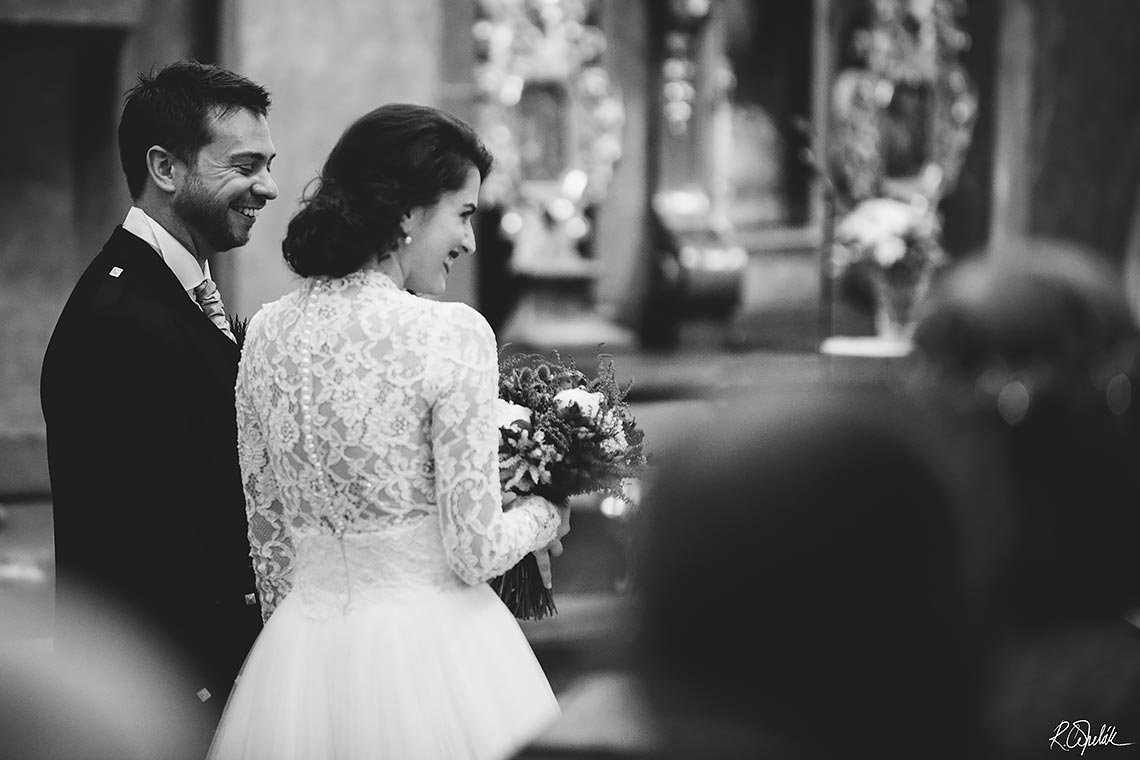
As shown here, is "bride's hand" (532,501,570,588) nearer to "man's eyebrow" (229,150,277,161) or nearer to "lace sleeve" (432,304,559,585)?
"lace sleeve" (432,304,559,585)

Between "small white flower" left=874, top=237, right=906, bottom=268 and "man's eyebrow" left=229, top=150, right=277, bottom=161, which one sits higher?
"man's eyebrow" left=229, top=150, right=277, bottom=161

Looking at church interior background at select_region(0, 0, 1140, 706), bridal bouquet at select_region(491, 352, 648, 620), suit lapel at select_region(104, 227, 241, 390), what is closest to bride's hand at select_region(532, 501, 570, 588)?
bridal bouquet at select_region(491, 352, 648, 620)

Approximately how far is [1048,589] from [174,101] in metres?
1.98

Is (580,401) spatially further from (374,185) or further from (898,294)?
(898,294)

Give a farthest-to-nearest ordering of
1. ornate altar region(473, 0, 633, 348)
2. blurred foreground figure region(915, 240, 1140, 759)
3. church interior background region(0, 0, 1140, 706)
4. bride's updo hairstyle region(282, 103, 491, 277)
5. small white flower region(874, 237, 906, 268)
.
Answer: small white flower region(874, 237, 906, 268)
ornate altar region(473, 0, 633, 348)
church interior background region(0, 0, 1140, 706)
bride's updo hairstyle region(282, 103, 491, 277)
blurred foreground figure region(915, 240, 1140, 759)

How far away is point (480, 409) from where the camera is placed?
7.29 ft

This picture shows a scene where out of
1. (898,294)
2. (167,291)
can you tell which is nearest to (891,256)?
(898,294)

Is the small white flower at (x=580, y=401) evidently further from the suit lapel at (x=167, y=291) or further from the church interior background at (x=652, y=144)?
the church interior background at (x=652, y=144)

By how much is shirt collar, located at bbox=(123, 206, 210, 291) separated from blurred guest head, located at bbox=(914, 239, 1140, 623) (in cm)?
179

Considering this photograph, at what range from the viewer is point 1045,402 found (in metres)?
1.09

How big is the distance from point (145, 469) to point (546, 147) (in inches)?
273

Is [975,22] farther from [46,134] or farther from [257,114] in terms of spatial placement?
[257,114]

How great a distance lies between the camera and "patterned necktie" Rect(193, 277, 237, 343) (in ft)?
8.77

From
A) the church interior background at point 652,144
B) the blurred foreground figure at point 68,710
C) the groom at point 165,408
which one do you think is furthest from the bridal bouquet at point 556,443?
the church interior background at point 652,144
